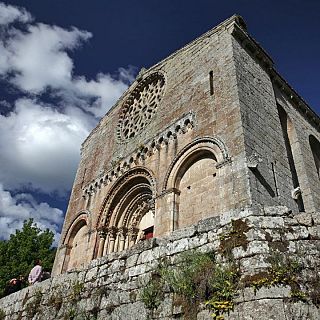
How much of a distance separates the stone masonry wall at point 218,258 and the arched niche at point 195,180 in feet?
12.0

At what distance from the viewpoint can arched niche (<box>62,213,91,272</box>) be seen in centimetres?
1238

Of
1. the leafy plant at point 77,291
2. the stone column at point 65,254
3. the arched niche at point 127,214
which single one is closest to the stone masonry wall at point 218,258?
the leafy plant at point 77,291

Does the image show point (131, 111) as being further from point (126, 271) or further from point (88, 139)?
point (126, 271)

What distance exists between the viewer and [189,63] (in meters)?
12.4

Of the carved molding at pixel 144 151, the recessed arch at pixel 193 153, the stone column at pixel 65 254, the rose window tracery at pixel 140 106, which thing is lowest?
the stone column at pixel 65 254

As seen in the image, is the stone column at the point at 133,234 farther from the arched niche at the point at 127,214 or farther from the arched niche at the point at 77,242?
the arched niche at the point at 77,242

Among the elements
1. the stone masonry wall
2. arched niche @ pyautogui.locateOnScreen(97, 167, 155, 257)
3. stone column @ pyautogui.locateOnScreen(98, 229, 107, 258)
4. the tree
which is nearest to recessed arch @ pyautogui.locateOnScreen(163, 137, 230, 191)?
arched niche @ pyautogui.locateOnScreen(97, 167, 155, 257)

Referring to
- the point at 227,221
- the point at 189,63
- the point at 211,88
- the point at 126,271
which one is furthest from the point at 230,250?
the point at 189,63

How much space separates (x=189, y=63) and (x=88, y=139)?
7.17 metres

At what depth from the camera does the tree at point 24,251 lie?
1906cm

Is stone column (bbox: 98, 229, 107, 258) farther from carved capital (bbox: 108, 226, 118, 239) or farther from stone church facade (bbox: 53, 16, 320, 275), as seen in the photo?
carved capital (bbox: 108, 226, 118, 239)

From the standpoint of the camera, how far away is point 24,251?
66.5ft

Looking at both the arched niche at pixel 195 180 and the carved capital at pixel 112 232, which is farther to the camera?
the carved capital at pixel 112 232

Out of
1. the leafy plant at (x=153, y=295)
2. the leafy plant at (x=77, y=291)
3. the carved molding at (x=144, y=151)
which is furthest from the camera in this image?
the carved molding at (x=144, y=151)
